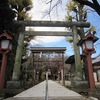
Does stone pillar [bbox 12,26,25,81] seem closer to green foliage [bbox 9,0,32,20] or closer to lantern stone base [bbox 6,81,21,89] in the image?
lantern stone base [bbox 6,81,21,89]

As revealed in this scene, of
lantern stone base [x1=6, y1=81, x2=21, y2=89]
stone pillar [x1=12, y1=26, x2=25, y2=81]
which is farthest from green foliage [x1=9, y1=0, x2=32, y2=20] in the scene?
lantern stone base [x1=6, y1=81, x2=21, y2=89]

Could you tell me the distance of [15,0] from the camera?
14.4 meters

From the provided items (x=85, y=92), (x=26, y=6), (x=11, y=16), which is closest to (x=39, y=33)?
(x=11, y=16)

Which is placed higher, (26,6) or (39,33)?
(26,6)

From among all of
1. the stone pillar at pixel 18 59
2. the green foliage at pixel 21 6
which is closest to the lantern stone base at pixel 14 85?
the stone pillar at pixel 18 59

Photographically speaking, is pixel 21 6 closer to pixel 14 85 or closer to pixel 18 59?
pixel 18 59

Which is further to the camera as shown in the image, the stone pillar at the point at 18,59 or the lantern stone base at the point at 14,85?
the stone pillar at the point at 18,59

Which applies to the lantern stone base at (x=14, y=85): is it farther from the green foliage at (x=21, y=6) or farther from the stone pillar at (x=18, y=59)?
the green foliage at (x=21, y=6)

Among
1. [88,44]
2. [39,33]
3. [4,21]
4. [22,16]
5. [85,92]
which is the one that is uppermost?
[22,16]

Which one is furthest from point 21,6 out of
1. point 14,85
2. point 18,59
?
point 14,85

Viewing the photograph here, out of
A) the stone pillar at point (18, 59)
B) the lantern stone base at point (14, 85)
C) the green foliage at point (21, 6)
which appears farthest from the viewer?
the green foliage at point (21, 6)

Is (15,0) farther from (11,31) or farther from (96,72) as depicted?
(96,72)

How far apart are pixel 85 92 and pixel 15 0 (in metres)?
10.00

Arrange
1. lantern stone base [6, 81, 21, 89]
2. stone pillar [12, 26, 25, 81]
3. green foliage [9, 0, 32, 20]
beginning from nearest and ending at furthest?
lantern stone base [6, 81, 21, 89], stone pillar [12, 26, 25, 81], green foliage [9, 0, 32, 20]
